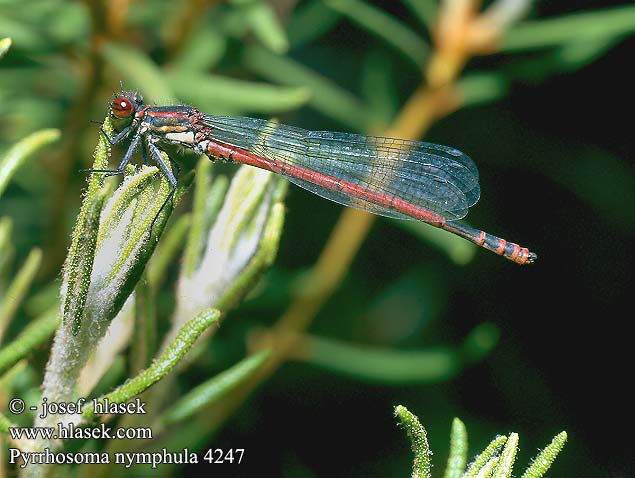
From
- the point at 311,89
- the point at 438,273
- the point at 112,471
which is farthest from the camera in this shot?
the point at 438,273

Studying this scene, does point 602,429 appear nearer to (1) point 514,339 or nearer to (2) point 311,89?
(1) point 514,339

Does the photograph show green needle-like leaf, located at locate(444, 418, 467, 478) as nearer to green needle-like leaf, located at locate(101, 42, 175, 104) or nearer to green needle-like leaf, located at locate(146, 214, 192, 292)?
green needle-like leaf, located at locate(146, 214, 192, 292)

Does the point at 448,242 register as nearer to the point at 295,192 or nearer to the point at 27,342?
the point at 295,192

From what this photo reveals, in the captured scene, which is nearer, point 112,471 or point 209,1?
point 112,471

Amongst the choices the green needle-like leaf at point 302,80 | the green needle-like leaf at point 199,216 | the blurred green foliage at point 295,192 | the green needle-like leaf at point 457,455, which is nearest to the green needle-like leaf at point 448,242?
the blurred green foliage at point 295,192

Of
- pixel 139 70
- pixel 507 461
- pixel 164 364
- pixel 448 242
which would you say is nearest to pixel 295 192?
pixel 448 242

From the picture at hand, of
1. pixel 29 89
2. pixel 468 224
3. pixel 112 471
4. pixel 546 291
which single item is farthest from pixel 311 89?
pixel 112 471
